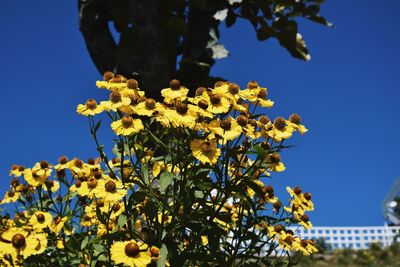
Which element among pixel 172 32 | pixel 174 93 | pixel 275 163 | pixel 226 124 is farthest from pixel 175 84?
pixel 172 32

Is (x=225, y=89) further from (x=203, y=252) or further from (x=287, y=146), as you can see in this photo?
(x=203, y=252)

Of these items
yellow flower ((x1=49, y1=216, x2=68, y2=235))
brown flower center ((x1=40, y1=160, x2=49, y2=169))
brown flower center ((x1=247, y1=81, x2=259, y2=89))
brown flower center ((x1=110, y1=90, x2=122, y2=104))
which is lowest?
yellow flower ((x1=49, y1=216, x2=68, y2=235))

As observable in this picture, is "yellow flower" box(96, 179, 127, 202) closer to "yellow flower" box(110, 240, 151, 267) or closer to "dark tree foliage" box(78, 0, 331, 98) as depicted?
"yellow flower" box(110, 240, 151, 267)

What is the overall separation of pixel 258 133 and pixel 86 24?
12.8ft

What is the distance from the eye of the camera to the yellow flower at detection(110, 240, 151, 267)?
1.54 m

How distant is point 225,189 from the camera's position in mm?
1785

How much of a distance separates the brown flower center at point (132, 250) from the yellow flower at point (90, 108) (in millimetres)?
565

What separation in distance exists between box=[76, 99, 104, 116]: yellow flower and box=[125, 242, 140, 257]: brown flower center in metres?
0.57

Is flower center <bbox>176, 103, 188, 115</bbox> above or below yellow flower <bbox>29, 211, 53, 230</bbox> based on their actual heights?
above

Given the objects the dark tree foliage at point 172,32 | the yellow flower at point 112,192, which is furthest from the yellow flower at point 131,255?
the dark tree foliage at point 172,32

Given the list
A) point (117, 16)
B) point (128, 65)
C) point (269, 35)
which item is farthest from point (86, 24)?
point (269, 35)

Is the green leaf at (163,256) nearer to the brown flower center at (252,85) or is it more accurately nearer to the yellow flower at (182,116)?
the yellow flower at (182,116)

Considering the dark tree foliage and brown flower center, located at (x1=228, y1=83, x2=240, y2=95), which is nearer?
brown flower center, located at (x1=228, y1=83, x2=240, y2=95)

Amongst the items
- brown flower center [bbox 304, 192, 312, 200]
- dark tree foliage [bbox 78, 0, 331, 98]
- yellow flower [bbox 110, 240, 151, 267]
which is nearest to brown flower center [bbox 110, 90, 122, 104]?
yellow flower [bbox 110, 240, 151, 267]
